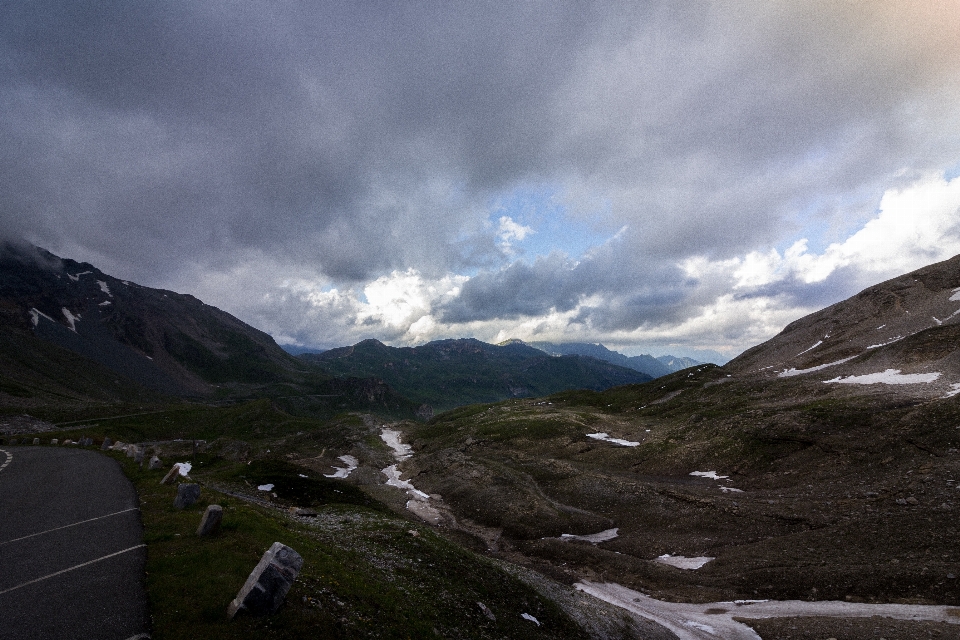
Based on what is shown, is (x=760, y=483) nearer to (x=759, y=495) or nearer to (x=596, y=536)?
(x=759, y=495)

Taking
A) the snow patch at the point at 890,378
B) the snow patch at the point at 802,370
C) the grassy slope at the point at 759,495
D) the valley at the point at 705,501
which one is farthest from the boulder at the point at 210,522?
the snow patch at the point at 802,370

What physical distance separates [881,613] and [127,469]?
2757 inches

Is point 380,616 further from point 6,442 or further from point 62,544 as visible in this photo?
point 6,442

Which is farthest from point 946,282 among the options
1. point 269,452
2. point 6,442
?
point 6,442

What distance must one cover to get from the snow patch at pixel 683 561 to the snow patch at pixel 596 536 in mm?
8140

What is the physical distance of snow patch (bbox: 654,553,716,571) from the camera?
142 ft

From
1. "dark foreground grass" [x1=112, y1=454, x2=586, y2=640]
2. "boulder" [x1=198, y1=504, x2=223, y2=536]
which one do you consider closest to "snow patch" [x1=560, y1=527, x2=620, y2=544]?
"dark foreground grass" [x1=112, y1=454, x2=586, y2=640]

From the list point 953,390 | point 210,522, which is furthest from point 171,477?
point 953,390

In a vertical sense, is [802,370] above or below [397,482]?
above

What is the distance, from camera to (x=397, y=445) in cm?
15675

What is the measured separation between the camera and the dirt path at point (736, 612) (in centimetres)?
2911

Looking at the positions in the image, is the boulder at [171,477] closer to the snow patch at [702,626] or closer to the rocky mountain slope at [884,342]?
the snow patch at [702,626]

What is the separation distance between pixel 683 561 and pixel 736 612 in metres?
10.4

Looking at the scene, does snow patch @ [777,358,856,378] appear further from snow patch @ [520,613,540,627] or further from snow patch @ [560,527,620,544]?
snow patch @ [520,613,540,627]
